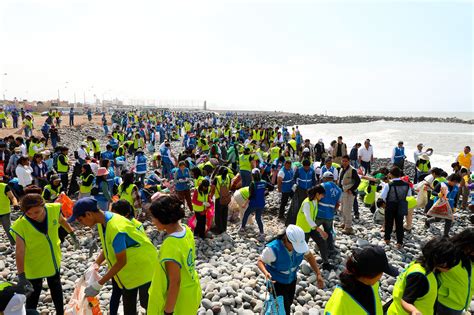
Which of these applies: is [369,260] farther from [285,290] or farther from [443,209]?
[443,209]

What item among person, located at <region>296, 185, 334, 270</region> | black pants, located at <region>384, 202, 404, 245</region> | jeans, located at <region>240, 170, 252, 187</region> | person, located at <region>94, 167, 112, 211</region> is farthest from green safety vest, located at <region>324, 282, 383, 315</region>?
jeans, located at <region>240, 170, 252, 187</region>

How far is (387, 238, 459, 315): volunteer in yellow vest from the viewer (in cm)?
Result: 254

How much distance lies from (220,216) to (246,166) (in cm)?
287

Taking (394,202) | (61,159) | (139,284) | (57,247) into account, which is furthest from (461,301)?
(61,159)

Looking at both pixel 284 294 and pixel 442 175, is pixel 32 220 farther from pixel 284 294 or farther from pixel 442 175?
pixel 442 175

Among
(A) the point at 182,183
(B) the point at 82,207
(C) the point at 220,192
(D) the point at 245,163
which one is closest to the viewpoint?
(B) the point at 82,207

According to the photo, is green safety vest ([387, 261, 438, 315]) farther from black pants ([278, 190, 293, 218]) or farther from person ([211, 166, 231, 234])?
black pants ([278, 190, 293, 218])

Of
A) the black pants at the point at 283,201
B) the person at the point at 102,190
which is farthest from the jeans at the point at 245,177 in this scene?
the person at the point at 102,190

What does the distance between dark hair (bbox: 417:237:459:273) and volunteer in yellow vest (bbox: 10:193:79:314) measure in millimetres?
3667

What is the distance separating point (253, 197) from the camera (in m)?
7.17

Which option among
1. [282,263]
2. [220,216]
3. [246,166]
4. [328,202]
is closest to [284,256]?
[282,263]

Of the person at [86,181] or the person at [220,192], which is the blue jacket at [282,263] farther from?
the person at [86,181]

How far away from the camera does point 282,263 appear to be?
338 centimetres

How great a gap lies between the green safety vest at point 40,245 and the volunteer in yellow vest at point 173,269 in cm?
171
